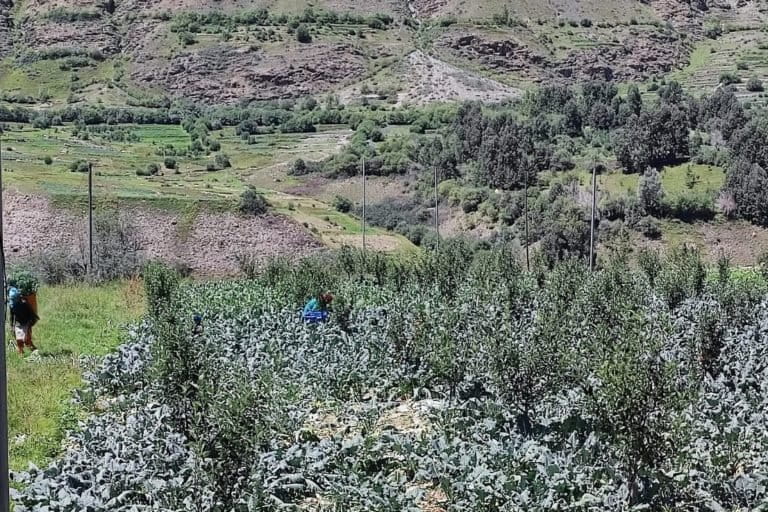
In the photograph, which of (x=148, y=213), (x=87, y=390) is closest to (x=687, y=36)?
(x=148, y=213)

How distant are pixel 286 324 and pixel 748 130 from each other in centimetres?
4613

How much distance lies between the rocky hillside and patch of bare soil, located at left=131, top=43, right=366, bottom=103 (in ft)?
0.42

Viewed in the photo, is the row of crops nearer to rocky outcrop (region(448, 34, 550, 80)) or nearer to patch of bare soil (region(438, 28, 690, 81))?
rocky outcrop (region(448, 34, 550, 80))

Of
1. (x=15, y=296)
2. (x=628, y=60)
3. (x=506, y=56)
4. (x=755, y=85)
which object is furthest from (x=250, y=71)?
(x=15, y=296)

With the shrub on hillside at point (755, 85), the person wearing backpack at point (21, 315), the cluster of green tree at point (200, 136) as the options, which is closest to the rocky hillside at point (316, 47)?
the shrub on hillside at point (755, 85)

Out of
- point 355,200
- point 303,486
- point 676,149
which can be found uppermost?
point 303,486

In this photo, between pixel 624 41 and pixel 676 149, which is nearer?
pixel 676 149

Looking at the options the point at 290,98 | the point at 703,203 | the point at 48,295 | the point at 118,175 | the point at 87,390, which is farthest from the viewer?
the point at 290,98

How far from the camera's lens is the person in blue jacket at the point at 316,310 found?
15823 mm

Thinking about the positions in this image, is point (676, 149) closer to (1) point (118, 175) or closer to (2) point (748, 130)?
(2) point (748, 130)

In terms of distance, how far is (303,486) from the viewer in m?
7.75

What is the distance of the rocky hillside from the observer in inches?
3287

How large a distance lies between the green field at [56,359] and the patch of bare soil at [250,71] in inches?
2472

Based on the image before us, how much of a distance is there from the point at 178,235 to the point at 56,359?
28054mm
